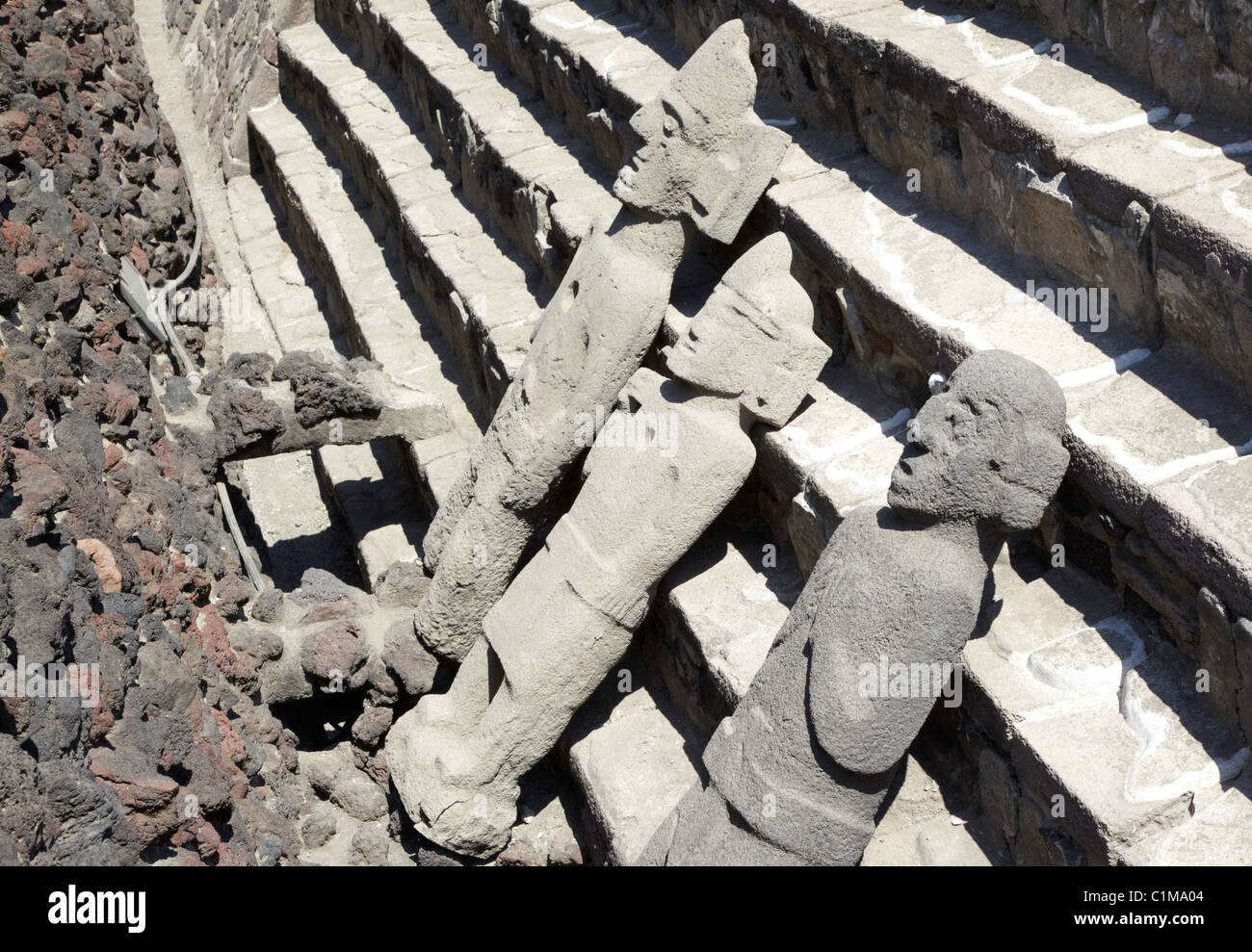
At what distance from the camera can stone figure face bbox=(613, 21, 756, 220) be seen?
4090 millimetres

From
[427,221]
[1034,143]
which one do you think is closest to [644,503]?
[1034,143]

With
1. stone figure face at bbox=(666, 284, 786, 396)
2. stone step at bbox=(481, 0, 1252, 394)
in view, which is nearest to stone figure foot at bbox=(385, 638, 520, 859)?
stone figure face at bbox=(666, 284, 786, 396)

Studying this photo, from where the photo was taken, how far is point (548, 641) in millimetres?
3924

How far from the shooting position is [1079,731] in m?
2.90

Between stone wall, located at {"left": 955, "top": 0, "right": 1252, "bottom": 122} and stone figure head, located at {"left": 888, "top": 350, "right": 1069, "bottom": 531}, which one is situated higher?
stone wall, located at {"left": 955, "top": 0, "right": 1252, "bottom": 122}

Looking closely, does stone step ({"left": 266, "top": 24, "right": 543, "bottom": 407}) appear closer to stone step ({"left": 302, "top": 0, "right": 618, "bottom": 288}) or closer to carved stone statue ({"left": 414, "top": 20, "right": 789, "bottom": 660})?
stone step ({"left": 302, "top": 0, "right": 618, "bottom": 288})

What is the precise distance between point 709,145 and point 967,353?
50.2 inches

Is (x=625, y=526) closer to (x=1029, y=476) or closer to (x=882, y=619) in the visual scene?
(x=882, y=619)

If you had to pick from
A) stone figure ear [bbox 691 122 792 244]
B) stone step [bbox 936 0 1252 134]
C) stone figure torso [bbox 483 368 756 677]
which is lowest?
stone figure torso [bbox 483 368 756 677]

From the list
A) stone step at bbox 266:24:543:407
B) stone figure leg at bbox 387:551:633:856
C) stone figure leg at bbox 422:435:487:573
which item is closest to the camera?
stone figure leg at bbox 387:551:633:856

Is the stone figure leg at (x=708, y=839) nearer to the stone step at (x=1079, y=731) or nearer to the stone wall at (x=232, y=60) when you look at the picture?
the stone step at (x=1079, y=731)

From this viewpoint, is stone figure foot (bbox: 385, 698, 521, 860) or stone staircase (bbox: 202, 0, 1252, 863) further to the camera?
stone figure foot (bbox: 385, 698, 521, 860)

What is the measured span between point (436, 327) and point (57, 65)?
2264 millimetres

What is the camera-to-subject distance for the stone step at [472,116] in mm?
5352
